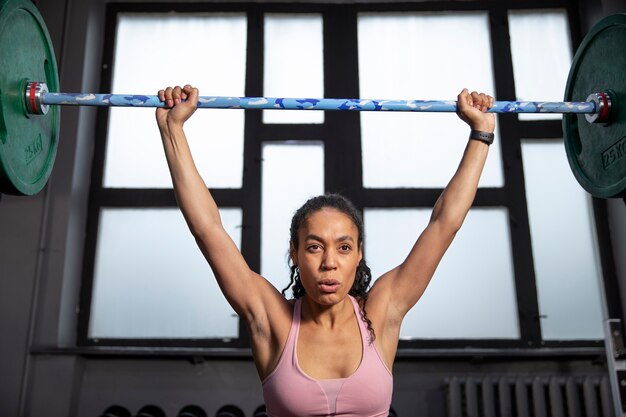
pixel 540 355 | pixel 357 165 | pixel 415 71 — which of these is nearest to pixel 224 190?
pixel 357 165

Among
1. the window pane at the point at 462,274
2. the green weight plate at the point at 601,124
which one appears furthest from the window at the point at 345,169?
the green weight plate at the point at 601,124

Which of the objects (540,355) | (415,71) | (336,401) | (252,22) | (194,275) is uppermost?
(252,22)

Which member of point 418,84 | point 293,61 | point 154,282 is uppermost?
point 293,61

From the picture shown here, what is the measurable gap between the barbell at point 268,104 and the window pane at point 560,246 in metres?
1.56

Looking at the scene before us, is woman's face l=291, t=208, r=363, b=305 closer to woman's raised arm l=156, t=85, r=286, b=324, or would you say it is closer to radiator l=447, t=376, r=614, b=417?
woman's raised arm l=156, t=85, r=286, b=324

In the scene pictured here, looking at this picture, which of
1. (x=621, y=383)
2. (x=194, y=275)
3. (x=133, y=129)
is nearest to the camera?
(x=621, y=383)

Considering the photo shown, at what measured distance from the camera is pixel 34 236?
3439 millimetres

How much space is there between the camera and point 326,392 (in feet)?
4.44

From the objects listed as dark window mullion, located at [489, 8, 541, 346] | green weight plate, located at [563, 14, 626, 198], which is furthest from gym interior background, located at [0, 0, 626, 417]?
green weight plate, located at [563, 14, 626, 198]

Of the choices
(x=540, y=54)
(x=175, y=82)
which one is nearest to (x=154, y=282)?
(x=175, y=82)

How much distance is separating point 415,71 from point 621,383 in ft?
6.76

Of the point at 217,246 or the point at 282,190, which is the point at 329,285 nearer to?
the point at 217,246

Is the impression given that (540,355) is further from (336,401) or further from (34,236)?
(34,236)

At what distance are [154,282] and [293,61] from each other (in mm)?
1532
